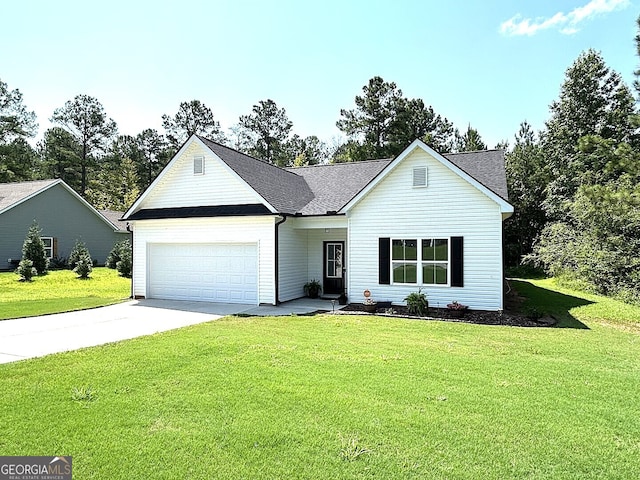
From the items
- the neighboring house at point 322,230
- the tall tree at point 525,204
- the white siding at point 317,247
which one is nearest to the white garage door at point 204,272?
the neighboring house at point 322,230

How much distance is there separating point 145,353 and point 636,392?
7206 millimetres

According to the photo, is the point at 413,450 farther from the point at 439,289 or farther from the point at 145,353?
the point at 439,289

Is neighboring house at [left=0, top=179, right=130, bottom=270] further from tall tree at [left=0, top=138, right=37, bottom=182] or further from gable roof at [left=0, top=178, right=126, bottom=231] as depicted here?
tall tree at [left=0, top=138, right=37, bottom=182]

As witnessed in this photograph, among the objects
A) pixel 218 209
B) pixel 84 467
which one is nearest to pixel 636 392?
pixel 84 467

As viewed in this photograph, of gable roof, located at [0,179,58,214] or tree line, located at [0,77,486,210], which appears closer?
gable roof, located at [0,179,58,214]

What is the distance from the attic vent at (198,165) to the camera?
15.3 meters

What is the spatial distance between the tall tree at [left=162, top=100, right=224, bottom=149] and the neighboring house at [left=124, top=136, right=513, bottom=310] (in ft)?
108

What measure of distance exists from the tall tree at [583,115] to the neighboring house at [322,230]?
13988 millimetres

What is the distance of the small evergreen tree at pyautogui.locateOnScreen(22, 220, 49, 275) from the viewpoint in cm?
2273

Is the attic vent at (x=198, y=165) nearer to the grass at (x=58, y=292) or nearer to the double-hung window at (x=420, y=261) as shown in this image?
the grass at (x=58, y=292)

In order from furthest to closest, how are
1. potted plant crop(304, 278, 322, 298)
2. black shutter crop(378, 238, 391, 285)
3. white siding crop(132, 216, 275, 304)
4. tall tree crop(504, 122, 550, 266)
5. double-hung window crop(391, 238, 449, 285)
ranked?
tall tree crop(504, 122, 550, 266) → potted plant crop(304, 278, 322, 298) → white siding crop(132, 216, 275, 304) → black shutter crop(378, 238, 391, 285) → double-hung window crop(391, 238, 449, 285)

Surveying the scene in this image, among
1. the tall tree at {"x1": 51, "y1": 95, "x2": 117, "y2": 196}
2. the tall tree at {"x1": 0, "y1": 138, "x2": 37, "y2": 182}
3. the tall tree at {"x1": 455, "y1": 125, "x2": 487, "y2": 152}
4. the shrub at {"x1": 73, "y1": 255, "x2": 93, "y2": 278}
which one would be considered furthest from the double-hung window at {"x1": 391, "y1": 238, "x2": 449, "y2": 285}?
the tall tree at {"x1": 51, "y1": 95, "x2": 117, "y2": 196}

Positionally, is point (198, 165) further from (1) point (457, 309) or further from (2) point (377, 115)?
(2) point (377, 115)

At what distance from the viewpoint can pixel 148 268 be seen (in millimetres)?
15914
